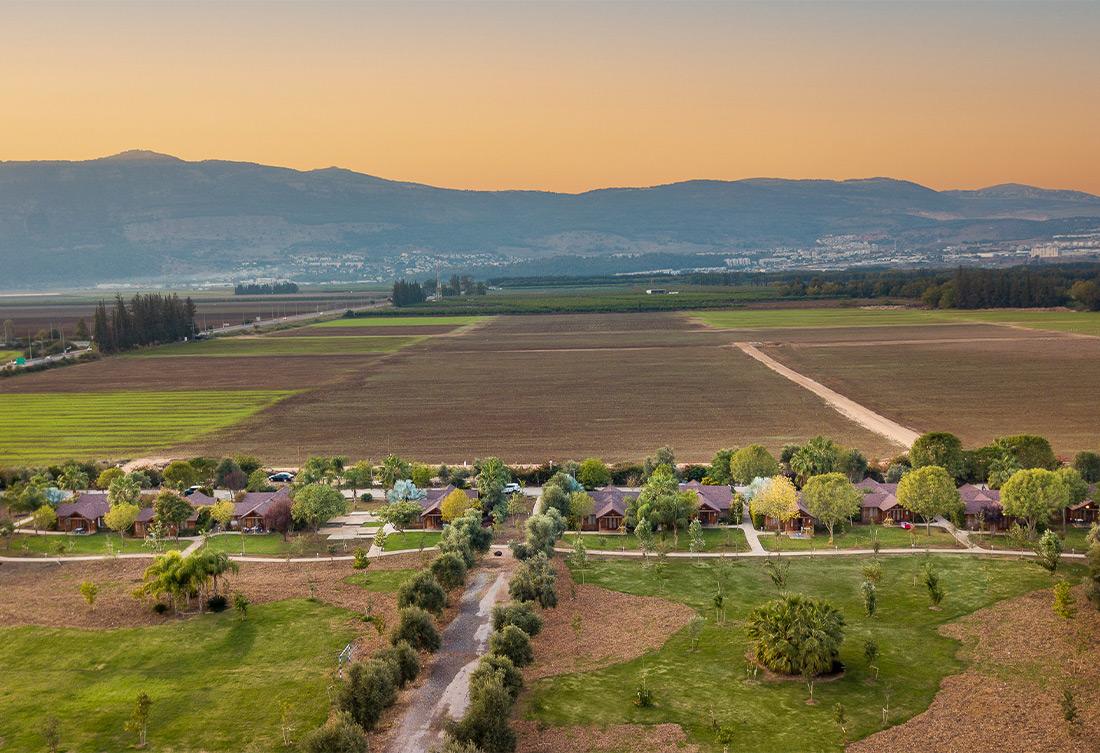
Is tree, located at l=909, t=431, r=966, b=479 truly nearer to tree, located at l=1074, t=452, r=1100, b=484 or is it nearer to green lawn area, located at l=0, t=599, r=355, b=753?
tree, located at l=1074, t=452, r=1100, b=484

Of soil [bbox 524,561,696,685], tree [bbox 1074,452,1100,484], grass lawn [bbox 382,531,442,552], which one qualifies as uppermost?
tree [bbox 1074,452,1100,484]

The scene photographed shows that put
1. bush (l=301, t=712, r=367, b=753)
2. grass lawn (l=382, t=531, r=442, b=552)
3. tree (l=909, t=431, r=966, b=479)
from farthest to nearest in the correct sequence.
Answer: tree (l=909, t=431, r=966, b=479)
grass lawn (l=382, t=531, r=442, b=552)
bush (l=301, t=712, r=367, b=753)

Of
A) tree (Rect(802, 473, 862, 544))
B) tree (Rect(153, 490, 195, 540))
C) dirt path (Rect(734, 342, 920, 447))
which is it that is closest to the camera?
tree (Rect(802, 473, 862, 544))

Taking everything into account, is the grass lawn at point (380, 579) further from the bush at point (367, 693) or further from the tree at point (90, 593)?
the bush at point (367, 693)

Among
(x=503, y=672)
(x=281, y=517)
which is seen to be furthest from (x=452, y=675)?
(x=281, y=517)

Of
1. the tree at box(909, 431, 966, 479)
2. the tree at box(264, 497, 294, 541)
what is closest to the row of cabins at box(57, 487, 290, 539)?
the tree at box(264, 497, 294, 541)

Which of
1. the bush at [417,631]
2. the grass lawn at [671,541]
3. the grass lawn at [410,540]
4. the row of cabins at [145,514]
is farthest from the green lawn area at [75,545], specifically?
the grass lawn at [671,541]
